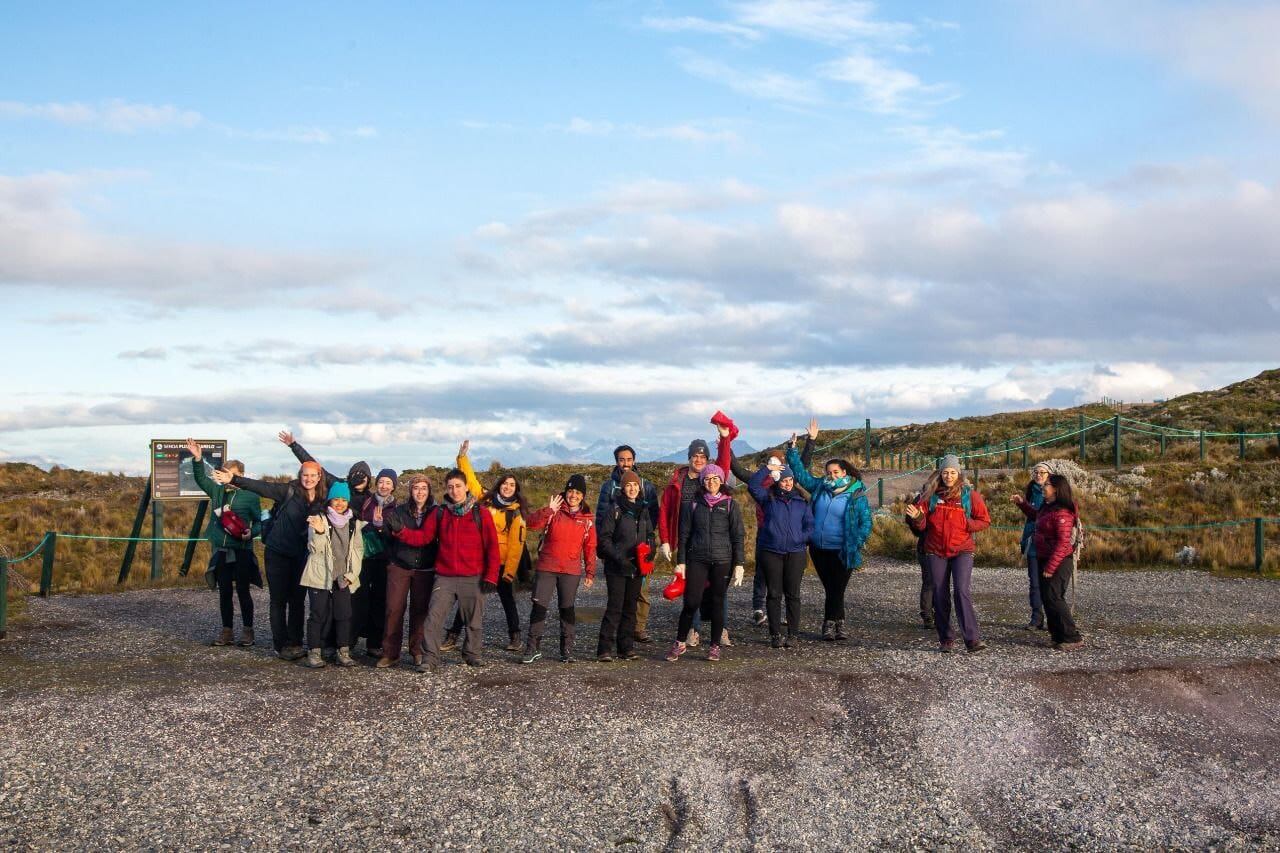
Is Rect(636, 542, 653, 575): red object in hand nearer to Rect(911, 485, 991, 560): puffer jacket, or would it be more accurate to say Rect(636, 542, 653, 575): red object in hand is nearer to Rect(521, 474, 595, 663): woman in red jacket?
Rect(521, 474, 595, 663): woman in red jacket

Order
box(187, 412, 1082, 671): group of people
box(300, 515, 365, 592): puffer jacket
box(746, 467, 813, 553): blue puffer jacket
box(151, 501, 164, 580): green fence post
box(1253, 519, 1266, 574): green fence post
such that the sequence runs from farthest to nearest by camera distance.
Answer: box(151, 501, 164, 580): green fence post → box(1253, 519, 1266, 574): green fence post → box(746, 467, 813, 553): blue puffer jacket → box(187, 412, 1082, 671): group of people → box(300, 515, 365, 592): puffer jacket

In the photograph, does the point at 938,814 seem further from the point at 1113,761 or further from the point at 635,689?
the point at 635,689

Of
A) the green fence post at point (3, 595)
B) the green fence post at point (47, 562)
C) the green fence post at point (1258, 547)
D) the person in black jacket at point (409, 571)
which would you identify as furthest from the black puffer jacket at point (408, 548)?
the green fence post at point (1258, 547)

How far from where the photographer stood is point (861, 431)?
55500mm

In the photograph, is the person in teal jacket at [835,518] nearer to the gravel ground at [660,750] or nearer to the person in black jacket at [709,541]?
the gravel ground at [660,750]

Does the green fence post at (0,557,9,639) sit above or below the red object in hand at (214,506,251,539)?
below

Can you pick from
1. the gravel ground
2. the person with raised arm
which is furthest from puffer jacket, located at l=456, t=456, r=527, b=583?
the gravel ground

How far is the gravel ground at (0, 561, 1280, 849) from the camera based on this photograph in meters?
6.94

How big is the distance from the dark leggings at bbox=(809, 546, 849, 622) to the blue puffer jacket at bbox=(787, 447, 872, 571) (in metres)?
0.08

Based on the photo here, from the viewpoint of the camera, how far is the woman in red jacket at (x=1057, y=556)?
1052cm

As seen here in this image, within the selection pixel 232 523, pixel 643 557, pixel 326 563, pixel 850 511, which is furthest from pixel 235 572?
pixel 850 511

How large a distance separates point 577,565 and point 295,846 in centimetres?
384

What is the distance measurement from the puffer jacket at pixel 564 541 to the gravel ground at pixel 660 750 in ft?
2.93

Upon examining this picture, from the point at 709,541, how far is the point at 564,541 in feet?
4.19
